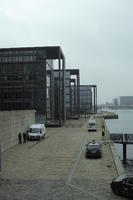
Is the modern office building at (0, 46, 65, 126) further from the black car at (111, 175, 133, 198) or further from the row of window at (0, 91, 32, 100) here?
the black car at (111, 175, 133, 198)

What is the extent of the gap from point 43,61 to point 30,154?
41651 mm

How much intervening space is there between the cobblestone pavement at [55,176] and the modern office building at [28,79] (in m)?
38.1

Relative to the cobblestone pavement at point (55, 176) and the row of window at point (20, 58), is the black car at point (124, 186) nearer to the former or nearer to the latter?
the cobblestone pavement at point (55, 176)

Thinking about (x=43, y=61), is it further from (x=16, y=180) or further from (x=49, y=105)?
(x=16, y=180)

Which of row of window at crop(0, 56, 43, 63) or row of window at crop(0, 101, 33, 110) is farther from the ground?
row of window at crop(0, 56, 43, 63)

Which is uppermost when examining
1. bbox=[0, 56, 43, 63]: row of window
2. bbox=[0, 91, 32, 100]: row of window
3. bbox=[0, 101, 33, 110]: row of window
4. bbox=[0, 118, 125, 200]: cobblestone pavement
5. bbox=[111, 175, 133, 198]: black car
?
bbox=[0, 56, 43, 63]: row of window

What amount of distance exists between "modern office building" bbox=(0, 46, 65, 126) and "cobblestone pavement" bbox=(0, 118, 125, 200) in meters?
38.1

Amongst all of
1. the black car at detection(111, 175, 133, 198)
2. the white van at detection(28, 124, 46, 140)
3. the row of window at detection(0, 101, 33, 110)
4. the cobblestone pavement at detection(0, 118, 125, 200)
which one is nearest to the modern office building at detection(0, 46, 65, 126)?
the row of window at detection(0, 101, 33, 110)

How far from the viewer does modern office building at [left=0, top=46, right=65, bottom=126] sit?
6844 centimetres

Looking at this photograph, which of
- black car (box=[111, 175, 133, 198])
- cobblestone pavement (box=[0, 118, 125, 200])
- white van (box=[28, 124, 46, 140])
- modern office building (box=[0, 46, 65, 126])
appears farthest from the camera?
modern office building (box=[0, 46, 65, 126])

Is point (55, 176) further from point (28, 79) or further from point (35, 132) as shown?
point (28, 79)

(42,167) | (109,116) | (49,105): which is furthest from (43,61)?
(109,116)

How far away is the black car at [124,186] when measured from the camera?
1528cm

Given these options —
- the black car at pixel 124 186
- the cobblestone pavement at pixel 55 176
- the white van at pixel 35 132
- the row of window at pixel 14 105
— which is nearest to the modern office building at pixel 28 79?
the row of window at pixel 14 105
